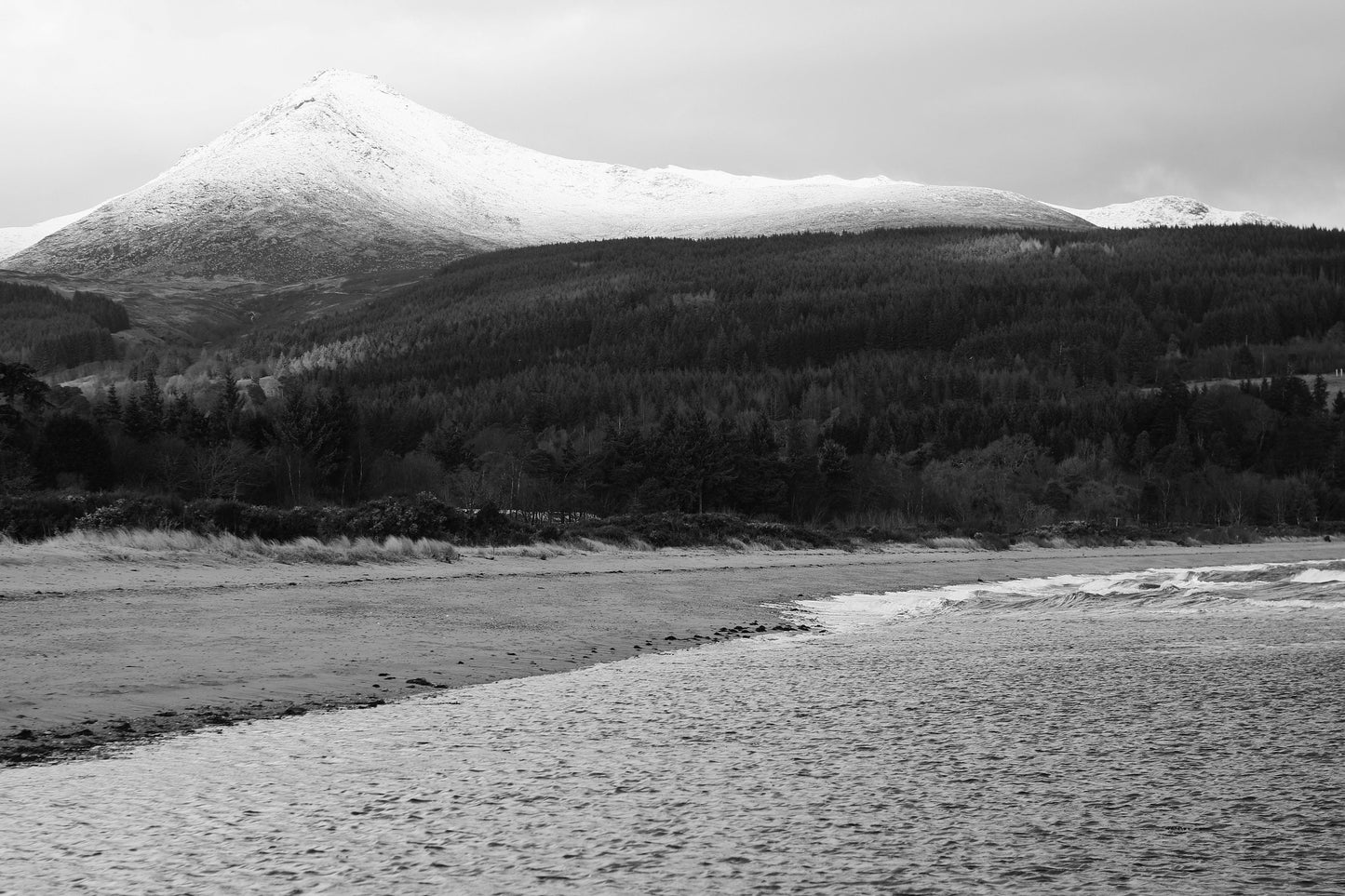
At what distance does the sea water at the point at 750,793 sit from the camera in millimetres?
4051

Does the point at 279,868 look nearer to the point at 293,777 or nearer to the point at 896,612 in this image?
the point at 293,777

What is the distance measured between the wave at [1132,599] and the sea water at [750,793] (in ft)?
31.4

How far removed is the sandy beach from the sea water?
57.7 inches

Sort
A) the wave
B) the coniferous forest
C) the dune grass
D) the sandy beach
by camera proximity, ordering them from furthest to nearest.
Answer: the coniferous forest
the dune grass
the wave
the sandy beach

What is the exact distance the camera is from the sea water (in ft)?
13.3

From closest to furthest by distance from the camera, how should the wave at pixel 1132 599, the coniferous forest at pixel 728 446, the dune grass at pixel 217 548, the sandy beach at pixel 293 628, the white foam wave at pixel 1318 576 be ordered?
the sandy beach at pixel 293 628, the wave at pixel 1132 599, the dune grass at pixel 217 548, the white foam wave at pixel 1318 576, the coniferous forest at pixel 728 446

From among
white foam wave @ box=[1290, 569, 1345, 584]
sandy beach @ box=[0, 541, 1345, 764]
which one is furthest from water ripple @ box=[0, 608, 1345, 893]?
white foam wave @ box=[1290, 569, 1345, 584]

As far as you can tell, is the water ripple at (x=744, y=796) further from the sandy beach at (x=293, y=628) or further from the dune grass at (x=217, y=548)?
the dune grass at (x=217, y=548)

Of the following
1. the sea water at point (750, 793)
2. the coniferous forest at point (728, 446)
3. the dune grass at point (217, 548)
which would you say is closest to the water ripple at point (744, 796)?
the sea water at point (750, 793)

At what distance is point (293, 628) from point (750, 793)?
10806 mm

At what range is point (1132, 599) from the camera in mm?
21562

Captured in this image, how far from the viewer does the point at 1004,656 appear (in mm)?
11406

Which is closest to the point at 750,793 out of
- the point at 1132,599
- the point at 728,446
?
the point at 1132,599

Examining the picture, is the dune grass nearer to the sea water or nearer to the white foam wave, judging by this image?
the sea water
